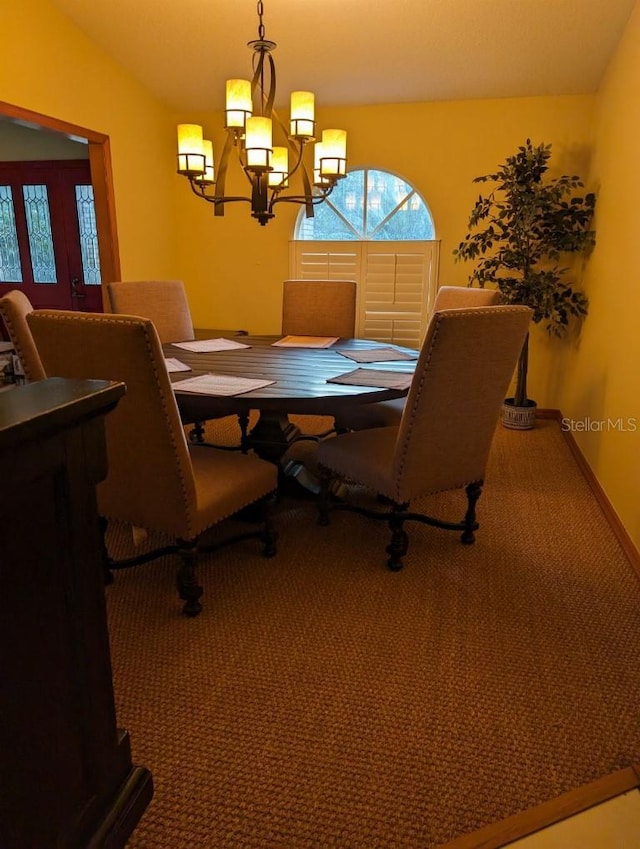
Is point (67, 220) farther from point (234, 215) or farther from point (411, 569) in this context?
point (411, 569)

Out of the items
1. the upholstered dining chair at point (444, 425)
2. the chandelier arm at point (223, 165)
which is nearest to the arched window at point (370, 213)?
the chandelier arm at point (223, 165)

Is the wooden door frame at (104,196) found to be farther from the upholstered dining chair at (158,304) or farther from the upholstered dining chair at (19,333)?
the upholstered dining chair at (19,333)

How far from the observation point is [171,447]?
1696mm

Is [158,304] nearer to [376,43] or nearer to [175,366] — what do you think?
[175,366]

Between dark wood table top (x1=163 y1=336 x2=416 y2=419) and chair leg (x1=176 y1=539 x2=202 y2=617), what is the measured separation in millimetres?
496

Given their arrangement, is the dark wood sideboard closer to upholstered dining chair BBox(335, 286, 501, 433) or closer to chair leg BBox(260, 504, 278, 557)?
chair leg BBox(260, 504, 278, 557)

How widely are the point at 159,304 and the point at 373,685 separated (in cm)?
242

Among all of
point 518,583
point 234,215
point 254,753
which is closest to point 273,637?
point 254,753

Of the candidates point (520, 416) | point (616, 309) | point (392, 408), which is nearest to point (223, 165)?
point (392, 408)

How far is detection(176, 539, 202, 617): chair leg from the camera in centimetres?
186

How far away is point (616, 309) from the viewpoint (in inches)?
112

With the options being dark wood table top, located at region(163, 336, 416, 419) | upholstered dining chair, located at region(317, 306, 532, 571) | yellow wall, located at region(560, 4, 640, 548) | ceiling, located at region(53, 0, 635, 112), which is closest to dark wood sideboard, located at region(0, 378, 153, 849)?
dark wood table top, located at region(163, 336, 416, 419)

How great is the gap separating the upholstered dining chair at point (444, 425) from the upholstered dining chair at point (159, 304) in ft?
3.62

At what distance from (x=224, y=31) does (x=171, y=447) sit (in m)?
3.05
